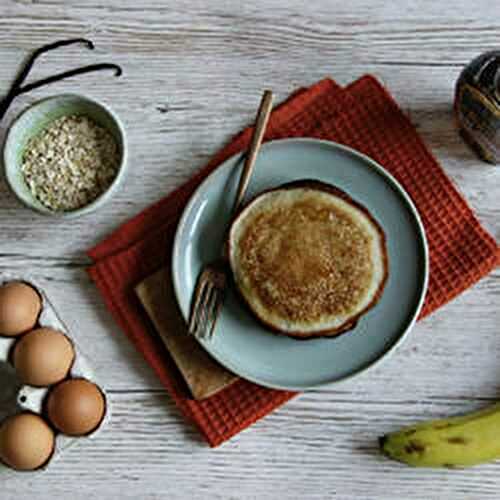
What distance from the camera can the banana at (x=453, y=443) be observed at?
1242mm

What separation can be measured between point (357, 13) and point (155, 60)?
317 mm

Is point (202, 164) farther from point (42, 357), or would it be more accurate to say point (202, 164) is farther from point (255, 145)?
point (42, 357)

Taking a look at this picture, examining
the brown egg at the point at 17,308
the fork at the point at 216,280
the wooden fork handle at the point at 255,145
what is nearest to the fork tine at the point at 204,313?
the fork at the point at 216,280

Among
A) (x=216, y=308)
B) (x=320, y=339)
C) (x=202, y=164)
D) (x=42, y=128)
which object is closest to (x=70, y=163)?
(x=42, y=128)

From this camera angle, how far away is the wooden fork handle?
4.14ft

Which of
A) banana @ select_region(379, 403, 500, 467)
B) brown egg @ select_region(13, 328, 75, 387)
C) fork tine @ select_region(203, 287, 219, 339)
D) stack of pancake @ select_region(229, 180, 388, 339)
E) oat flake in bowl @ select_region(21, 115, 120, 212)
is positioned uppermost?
oat flake in bowl @ select_region(21, 115, 120, 212)

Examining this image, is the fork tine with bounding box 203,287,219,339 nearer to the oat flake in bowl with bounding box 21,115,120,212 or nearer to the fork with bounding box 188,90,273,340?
the fork with bounding box 188,90,273,340

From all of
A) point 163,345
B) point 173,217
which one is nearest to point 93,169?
point 173,217

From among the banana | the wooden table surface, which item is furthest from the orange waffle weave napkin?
the banana

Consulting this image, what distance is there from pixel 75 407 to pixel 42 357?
0.08m

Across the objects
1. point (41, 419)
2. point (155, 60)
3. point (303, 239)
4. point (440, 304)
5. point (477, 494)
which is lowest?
point (477, 494)

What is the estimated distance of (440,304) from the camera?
1297mm

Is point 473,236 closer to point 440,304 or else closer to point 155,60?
point 440,304

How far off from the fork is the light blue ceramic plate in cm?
1
